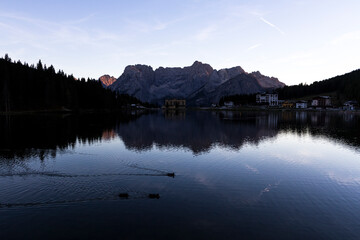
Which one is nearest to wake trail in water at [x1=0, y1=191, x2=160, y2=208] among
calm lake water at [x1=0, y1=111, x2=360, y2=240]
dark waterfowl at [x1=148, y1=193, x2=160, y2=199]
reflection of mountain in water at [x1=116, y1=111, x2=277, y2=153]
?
dark waterfowl at [x1=148, y1=193, x2=160, y2=199]

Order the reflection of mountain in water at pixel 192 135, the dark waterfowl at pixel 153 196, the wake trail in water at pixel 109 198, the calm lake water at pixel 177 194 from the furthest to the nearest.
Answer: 1. the reflection of mountain in water at pixel 192 135
2. the dark waterfowl at pixel 153 196
3. the wake trail in water at pixel 109 198
4. the calm lake water at pixel 177 194

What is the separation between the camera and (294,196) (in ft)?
87.1

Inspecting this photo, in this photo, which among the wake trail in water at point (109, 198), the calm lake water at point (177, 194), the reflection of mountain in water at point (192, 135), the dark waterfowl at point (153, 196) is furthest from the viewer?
the reflection of mountain in water at point (192, 135)

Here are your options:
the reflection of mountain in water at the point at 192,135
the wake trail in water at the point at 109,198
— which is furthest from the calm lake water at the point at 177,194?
the reflection of mountain in water at the point at 192,135

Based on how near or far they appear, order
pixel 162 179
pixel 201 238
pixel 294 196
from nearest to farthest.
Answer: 1. pixel 201 238
2. pixel 294 196
3. pixel 162 179

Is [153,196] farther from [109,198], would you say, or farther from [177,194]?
[109,198]

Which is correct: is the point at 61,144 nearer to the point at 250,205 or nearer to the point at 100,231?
the point at 100,231

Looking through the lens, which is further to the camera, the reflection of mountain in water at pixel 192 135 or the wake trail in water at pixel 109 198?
the reflection of mountain in water at pixel 192 135

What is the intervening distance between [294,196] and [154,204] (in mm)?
16273

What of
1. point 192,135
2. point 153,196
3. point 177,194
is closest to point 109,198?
point 153,196

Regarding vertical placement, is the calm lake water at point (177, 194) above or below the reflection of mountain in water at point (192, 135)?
below

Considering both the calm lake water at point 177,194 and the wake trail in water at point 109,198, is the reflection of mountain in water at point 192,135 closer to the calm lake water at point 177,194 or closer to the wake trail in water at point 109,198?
A: the calm lake water at point 177,194

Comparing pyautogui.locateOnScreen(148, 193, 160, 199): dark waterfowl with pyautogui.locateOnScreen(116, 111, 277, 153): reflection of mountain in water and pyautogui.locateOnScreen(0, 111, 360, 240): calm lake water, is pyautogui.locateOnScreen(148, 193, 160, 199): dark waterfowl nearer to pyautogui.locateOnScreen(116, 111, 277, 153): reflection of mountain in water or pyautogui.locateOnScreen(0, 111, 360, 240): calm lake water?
pyautogui.locateOnScreen(0, 111, 360, 240): calm lake water

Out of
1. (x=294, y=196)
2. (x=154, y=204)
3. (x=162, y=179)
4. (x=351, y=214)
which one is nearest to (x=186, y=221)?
(x=154, y=204)
